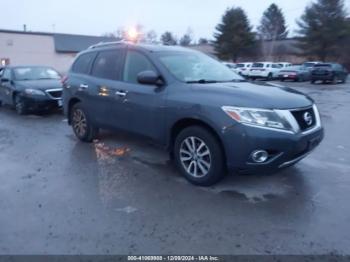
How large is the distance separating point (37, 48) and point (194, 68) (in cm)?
4566

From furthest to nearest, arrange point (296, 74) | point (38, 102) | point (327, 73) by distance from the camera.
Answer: point (296, 74)
point (327, 73)
point (38, 102)

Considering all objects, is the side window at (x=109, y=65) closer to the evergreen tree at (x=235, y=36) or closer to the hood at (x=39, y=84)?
the hood at (x=39, y=84)

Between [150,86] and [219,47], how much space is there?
50427mm

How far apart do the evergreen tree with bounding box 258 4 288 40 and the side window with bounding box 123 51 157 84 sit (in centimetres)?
7660

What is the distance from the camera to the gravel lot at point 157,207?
11.7 ft

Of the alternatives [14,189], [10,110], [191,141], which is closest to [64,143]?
[14,189]

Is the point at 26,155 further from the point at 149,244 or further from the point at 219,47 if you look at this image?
the point at 219,47

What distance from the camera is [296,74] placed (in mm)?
30438

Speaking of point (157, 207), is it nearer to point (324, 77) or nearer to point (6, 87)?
point (6, 87)

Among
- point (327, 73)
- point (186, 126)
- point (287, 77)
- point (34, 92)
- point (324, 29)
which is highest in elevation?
point (324, 29)

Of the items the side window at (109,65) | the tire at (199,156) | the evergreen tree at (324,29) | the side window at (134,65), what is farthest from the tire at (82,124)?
the evergreen tree at (324,29)

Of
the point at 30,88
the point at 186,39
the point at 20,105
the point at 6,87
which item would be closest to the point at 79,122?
the point at 30,88

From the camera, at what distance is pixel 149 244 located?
3562mm

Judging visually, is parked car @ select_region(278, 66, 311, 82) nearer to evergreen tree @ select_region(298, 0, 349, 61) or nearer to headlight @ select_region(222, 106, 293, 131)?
evergreen tree @ select_region(298, 0, 349, 61)
